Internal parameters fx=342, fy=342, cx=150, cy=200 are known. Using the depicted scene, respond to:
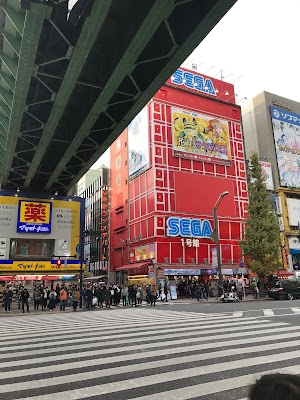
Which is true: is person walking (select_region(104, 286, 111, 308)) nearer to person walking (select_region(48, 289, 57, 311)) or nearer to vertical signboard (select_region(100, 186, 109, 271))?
person walking (select_region(48, 289, 57, 311))

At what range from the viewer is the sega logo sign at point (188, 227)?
129ft

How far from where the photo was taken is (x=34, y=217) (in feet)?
99.4

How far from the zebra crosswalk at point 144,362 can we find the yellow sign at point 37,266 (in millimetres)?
19677

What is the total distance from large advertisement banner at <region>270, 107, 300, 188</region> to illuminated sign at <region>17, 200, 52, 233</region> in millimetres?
37469

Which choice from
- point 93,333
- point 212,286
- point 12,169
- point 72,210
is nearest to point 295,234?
point 212,286

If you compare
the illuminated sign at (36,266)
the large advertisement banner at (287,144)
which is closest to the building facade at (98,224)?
the illuminated sign at (36,266)

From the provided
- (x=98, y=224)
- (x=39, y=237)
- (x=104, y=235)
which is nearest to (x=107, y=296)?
(x=39, y=237)

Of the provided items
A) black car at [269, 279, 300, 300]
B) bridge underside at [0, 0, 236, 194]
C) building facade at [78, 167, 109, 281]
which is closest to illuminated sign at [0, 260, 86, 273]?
bridge underside at [0, 0, 236, 194]

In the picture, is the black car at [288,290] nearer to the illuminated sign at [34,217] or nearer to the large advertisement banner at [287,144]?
the illuminated sign at [34,217]

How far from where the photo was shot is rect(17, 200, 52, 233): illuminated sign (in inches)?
1171

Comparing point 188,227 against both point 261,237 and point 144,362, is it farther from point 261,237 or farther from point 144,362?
point 144,362

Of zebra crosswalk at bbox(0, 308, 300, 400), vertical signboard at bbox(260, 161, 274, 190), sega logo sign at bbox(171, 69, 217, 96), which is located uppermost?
sega logo sign at bbox(171, 69, 217, 96)

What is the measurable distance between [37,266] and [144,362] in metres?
25.7

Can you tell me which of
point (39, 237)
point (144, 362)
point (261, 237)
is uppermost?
point (261, 237)
